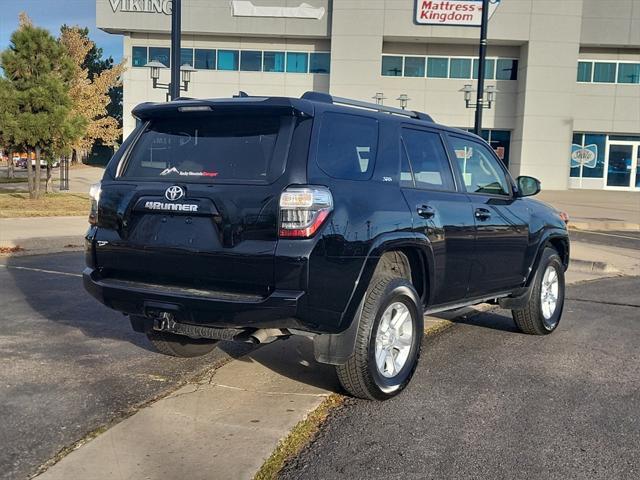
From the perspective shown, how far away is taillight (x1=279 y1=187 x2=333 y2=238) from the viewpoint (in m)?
3.87

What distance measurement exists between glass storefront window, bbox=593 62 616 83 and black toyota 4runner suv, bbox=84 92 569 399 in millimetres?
39923

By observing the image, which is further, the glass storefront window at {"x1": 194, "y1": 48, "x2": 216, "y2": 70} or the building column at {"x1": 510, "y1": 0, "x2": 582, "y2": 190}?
the glass storefront window at {"x1": 194, "y1": 48, "x2": 216, "y2": 70}

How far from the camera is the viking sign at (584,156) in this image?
4122 cm

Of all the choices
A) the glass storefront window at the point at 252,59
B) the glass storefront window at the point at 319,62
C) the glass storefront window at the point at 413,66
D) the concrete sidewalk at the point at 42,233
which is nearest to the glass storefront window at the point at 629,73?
the glass storefront window at the point at 413,66

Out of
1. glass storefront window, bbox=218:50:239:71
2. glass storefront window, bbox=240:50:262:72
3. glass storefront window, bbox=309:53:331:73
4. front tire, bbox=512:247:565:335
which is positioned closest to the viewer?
front tire, bbox=512:247:565:335

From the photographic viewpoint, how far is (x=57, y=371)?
5.06 m

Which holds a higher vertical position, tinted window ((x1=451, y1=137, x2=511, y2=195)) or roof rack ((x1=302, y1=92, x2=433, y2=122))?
roof rack ((x1=302, y1=92, x2=433, y2=122))

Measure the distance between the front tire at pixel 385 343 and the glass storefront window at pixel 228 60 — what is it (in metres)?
39.3

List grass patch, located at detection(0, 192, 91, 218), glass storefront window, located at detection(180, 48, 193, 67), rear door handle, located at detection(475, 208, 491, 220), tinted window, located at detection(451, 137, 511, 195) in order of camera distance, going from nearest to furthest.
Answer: rear door handle, located at detection(475, 208, 491, 220), tinted window, located at detection(451, 137, 511, 195), grass patch, located at detection(0, 192, 91, 218), glass storefront window, located at detection(180, 48, 193, 67)

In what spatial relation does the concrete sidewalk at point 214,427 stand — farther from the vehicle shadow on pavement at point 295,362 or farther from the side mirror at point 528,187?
the side mirror at point 528,187

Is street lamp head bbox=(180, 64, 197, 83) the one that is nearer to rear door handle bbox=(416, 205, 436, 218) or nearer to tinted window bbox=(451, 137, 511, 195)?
tinted window bbox=(451, 137, 511, 195)

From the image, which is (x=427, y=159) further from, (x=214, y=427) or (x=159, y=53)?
(x=159, y=53)

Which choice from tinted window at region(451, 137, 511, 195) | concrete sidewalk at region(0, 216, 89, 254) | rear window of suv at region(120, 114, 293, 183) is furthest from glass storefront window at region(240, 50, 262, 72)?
→ rear window of suv at region(120, 114, 293, 183)

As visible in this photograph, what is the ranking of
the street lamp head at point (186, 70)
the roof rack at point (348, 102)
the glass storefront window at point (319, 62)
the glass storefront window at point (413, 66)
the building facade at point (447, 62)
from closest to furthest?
the roof rack at point (348, 102) → the street lamp head at point (186, 70) → the building facade at point (447, 62) → the glass storefront window at point (413, 66) → the glass storefront window at point (319, 62)
